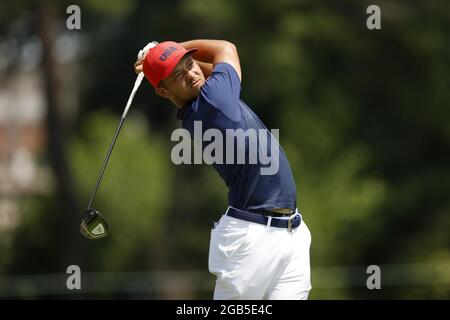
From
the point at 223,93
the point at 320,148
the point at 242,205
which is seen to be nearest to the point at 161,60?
the point at 223,93

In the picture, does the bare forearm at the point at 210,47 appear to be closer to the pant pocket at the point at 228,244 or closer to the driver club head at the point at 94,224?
the pant pocket at the point at 228,244

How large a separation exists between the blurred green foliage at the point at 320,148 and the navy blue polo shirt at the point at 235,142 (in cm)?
941

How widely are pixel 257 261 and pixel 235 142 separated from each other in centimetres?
66

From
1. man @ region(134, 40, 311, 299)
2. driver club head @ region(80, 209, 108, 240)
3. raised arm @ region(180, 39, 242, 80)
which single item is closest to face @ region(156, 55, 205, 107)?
man @ region(134, 40, 311, 299)

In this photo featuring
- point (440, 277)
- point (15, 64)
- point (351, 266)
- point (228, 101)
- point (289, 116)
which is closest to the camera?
point (228, 101)

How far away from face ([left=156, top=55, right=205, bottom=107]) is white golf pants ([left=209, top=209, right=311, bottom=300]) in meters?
0.72

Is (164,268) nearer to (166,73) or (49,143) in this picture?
(49,143)

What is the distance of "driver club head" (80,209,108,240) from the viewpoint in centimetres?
582

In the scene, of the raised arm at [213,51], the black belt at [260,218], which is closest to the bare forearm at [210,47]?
the raised arm at [213,51]

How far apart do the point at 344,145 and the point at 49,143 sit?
518cm

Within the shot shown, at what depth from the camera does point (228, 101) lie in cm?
535

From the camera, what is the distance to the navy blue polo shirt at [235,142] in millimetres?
5355

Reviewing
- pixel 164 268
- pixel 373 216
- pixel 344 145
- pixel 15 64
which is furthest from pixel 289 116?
pixel 15 64

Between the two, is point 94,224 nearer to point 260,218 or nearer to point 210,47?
point 260,218
